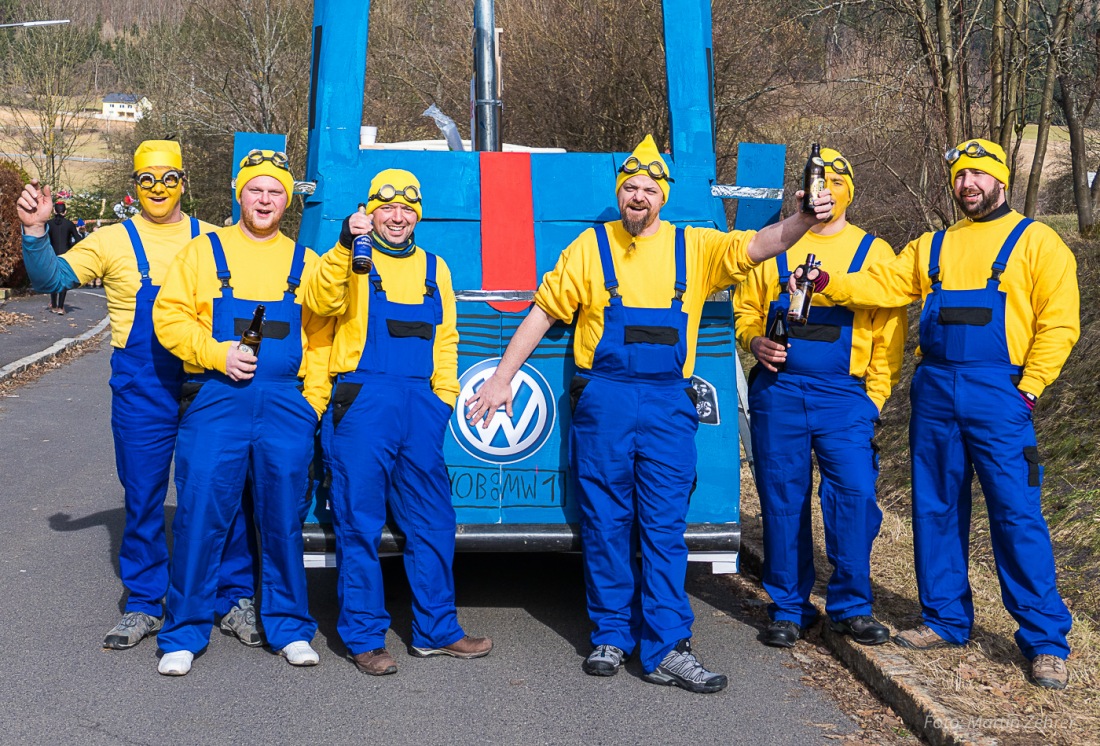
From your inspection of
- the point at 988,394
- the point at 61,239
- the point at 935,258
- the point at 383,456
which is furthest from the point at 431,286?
the point at 61,239

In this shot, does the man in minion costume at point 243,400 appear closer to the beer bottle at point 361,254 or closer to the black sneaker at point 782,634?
the beer bottle at point 361,254

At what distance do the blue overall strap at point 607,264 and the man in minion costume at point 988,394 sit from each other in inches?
35.0

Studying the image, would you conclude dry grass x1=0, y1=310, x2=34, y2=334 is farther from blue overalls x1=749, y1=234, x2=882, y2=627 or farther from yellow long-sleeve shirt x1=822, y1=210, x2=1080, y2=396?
yellow long-sleeve shirt x1=822, y1=210, x2=1080, y2=396

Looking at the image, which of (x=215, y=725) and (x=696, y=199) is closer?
(x=215, y=725)

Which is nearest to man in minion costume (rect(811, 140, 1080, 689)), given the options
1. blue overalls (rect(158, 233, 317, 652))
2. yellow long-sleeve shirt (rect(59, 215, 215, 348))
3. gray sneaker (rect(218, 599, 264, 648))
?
blue overalls (rect(158, 233, 317, 652))

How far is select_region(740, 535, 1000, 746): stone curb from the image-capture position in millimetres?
4285

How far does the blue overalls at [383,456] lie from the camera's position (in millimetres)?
5102

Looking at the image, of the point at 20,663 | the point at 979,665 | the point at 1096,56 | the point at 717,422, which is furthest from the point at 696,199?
the point at 1096,56

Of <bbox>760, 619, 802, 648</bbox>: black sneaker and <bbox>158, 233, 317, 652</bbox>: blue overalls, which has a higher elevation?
<bbox>158, 233, 317, 652</bbox>: blue overalls

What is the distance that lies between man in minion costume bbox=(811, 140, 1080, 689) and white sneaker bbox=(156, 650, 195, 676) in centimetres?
301

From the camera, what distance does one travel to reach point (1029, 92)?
1161 cm

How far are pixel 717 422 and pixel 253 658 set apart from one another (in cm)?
230

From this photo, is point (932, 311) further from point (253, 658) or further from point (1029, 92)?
point (1029, 92)

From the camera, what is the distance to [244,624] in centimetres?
551
